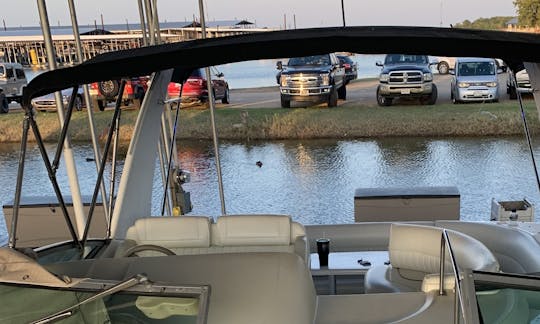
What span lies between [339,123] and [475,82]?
374 centimetres

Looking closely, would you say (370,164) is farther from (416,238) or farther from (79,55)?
(416,238)

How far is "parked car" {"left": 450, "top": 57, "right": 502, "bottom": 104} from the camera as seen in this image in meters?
10.9

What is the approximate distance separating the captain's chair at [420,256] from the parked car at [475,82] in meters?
9.13

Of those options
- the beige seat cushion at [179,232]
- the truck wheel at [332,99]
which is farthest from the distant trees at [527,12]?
the beige seat cushion at [179,232]

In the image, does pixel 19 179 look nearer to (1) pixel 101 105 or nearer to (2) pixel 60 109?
(2) pixel 60 109

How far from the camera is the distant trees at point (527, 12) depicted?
1747 cm

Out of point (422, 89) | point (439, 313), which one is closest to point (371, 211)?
point (439, 313)

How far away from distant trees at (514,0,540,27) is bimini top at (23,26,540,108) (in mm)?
17322

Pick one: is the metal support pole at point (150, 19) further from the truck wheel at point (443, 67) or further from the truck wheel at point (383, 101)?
the truck wheel at point (443, 67)

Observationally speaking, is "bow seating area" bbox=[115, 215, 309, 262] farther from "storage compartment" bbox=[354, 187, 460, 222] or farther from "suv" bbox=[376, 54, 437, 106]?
"suv" bbox=[376, 54, 437, 106]

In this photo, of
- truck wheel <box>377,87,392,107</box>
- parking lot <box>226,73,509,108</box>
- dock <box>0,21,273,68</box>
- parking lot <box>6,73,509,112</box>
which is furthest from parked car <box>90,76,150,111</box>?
truck wheel <box>377,87,392,107</box>

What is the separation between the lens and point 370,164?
7641mm

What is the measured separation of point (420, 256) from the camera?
8.14ft

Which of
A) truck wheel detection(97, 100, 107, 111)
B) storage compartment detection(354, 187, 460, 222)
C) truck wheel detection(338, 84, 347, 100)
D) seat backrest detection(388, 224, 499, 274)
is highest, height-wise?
truck wheel detection(97, 100, 107, 111)
